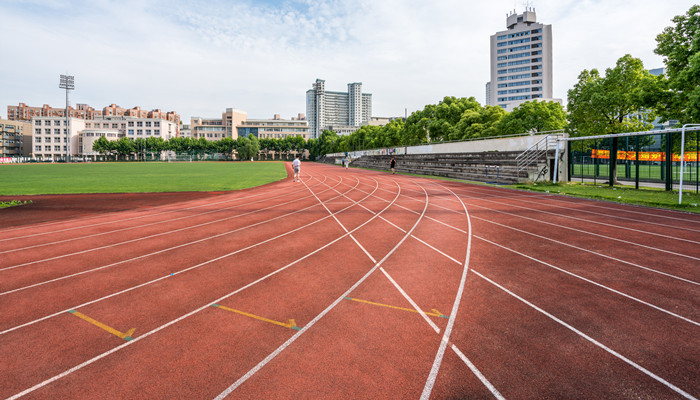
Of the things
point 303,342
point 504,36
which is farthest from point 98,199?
point 504,36

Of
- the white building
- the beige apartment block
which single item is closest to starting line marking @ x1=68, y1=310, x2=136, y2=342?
the white building

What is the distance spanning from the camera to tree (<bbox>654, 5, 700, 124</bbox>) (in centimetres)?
1415

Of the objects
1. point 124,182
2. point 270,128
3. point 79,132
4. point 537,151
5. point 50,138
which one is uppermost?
point 270,128

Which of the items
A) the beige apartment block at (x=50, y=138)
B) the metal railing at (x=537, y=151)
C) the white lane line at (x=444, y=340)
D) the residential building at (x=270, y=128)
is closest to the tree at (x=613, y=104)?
the metal railing at (x=537, y=151)

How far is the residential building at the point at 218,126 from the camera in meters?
150

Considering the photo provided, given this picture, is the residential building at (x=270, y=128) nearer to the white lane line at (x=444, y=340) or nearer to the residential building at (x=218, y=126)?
the residential building at (x=218, y=126)

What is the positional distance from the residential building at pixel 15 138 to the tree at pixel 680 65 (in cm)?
17165

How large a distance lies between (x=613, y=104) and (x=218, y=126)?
154m

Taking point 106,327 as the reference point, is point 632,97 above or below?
above

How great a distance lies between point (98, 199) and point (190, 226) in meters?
9.52

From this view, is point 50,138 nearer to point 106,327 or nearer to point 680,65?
point 106,327

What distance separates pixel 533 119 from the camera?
35.4 m

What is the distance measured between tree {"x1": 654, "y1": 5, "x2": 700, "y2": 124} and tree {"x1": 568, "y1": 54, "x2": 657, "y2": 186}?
244 centimetres

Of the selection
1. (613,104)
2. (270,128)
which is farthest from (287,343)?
(270,128)
